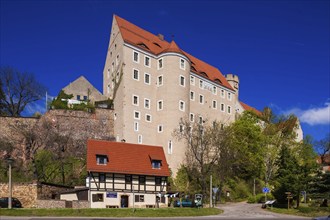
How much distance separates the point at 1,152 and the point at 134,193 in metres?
20.3

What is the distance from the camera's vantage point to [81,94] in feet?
221

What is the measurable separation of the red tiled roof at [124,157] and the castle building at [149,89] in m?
9.61

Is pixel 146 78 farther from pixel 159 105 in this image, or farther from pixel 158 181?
pixel 158 181

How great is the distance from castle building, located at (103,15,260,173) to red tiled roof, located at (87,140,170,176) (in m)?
9.61

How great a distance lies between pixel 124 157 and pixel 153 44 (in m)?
27.5

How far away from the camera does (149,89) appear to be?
58.7 m

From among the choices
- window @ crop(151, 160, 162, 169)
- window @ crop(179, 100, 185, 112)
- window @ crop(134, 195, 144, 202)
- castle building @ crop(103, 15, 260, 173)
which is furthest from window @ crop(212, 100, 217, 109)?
window @ crop(134, 195, 144, 202)

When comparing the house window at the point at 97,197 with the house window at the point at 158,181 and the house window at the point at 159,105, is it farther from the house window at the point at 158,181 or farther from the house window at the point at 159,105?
the house window at the point at 159,105

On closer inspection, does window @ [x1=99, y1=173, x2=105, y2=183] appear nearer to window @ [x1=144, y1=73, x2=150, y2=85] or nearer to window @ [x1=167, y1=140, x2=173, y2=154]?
window @ [x1=167, y1=140, x2=173, y2=154]

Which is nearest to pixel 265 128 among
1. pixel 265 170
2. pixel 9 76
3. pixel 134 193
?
pixel 265 170

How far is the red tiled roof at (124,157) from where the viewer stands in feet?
131

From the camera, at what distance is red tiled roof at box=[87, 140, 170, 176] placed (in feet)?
131

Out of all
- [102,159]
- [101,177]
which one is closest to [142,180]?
[101,177]

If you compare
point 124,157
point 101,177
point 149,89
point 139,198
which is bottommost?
point 139,198
